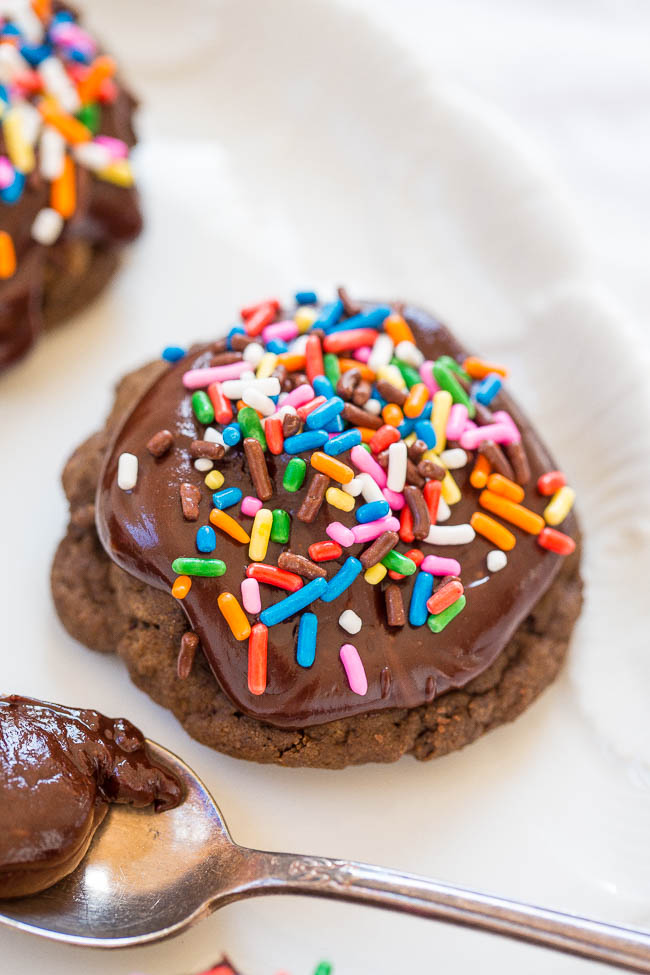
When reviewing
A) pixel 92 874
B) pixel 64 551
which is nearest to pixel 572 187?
pixel 64 551

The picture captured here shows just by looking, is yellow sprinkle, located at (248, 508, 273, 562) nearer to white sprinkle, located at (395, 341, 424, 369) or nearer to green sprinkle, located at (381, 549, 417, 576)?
green sprinkle, located at (381, 549, 417, 576)

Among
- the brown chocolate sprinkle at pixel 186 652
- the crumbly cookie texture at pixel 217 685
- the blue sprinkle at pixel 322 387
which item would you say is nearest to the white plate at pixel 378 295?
the crumbly cookie texture at pixel 217 685

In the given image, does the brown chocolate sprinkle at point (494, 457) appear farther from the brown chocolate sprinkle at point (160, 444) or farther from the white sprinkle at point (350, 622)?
the brown chocolate sprinkle at point (160, 444)

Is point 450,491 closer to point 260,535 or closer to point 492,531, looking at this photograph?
point 492,531

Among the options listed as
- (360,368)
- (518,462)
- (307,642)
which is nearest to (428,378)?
(360,368)

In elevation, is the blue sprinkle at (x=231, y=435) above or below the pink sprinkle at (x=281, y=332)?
below

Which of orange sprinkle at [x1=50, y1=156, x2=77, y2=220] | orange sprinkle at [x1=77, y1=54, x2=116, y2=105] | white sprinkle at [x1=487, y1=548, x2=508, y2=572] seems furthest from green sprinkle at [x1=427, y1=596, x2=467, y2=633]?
orange sprinkle at [x1=77, y1=54, x2=116, y2=105]

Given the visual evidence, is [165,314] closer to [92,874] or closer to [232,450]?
[232,450]
